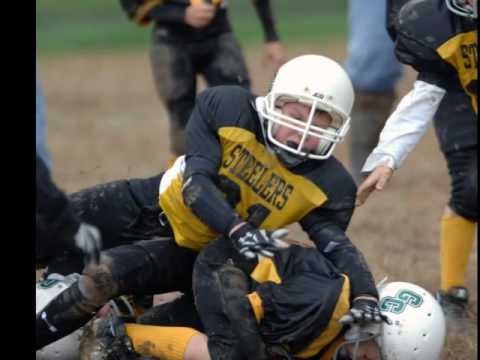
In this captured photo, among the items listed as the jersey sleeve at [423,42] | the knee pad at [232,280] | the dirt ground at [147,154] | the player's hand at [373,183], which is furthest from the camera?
the dirt ground at [147,154]

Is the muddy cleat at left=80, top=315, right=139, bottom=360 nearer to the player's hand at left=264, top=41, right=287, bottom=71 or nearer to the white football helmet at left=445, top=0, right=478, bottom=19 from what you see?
the white football helmet at left=445, top=0, right=478, bottom=19

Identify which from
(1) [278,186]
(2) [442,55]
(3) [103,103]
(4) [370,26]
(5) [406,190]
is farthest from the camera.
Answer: (3) [103,103]

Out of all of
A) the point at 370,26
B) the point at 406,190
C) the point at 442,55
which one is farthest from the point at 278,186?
the point at 406,190

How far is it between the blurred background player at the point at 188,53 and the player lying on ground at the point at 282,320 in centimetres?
266

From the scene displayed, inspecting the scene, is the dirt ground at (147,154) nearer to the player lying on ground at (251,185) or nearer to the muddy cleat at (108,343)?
the player lying on ground at (251,185)

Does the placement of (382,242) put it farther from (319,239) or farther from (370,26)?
(319,239)

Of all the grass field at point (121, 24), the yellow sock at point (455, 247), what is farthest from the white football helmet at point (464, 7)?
the grass field at point (121, 24)

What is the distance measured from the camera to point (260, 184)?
4.64 meters

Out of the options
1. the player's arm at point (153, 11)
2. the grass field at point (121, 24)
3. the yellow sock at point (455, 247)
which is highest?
the player's arm at point (153, 11)

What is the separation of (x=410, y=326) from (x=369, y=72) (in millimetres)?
3369

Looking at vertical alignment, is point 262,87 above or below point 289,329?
below

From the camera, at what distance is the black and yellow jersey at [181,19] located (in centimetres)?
716
